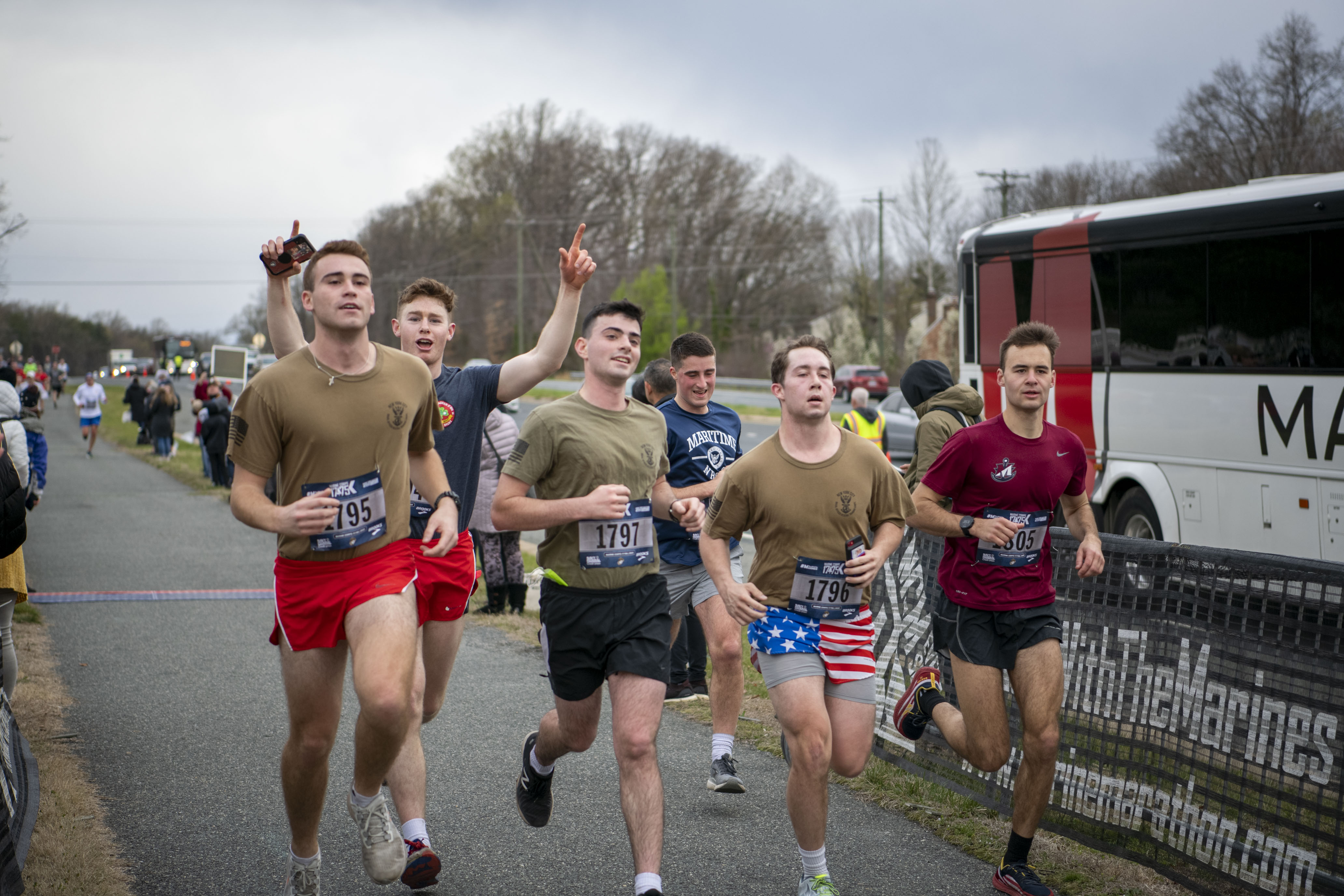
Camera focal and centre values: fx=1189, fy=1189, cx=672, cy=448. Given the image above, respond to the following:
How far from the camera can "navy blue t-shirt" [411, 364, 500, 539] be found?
4.99 m

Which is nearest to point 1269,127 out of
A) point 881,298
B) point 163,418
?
point 881,298

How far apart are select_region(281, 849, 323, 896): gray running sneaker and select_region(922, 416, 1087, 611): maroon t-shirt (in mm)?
2634

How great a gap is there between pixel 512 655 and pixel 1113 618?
4.93m

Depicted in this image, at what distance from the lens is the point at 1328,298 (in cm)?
968

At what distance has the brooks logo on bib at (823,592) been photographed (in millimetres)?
4297

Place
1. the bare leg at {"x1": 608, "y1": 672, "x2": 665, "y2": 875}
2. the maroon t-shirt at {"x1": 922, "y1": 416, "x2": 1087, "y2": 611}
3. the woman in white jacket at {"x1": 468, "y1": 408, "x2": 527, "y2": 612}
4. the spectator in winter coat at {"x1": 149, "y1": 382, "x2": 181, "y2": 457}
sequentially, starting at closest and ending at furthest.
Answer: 1. the bare leg at {"x1": 608, "y1": 672, "x2": 665, "y2": 875}
2. the maroon t-shirt at {"x1": 922, "y1": 416, "x2": 1087, "y2": 611}
3. the woman in white jacket at {"x1": 468, "y1": 408, "x2": 527, "y2": 612}
4. the spectator in winter coat at {"x1": 149, "y1": 382, "x2": 181, "y2": 457}

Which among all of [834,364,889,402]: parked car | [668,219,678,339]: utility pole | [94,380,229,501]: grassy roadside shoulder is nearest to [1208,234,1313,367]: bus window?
[94,380,229,501]: grassy roadside shoulder

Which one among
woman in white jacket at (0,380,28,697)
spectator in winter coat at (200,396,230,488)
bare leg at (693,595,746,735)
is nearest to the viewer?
bare leg at (693,595,746,735)

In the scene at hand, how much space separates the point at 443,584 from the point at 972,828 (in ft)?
8.23

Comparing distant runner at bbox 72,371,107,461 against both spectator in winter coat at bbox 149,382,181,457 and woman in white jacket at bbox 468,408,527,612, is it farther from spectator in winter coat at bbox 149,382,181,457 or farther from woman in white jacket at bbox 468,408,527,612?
woman in white jacket at bbox 468,408,527,612

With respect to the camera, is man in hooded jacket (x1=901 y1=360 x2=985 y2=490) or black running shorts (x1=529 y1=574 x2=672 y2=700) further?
man in hooded jacket (x1=901 y1=360 x2=985 y2=490)

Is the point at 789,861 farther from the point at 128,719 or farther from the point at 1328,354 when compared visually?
the point at 1328,354

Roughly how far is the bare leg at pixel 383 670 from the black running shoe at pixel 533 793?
857 mm

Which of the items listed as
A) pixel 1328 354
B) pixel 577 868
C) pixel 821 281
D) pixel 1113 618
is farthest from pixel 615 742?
pixel 821 281
